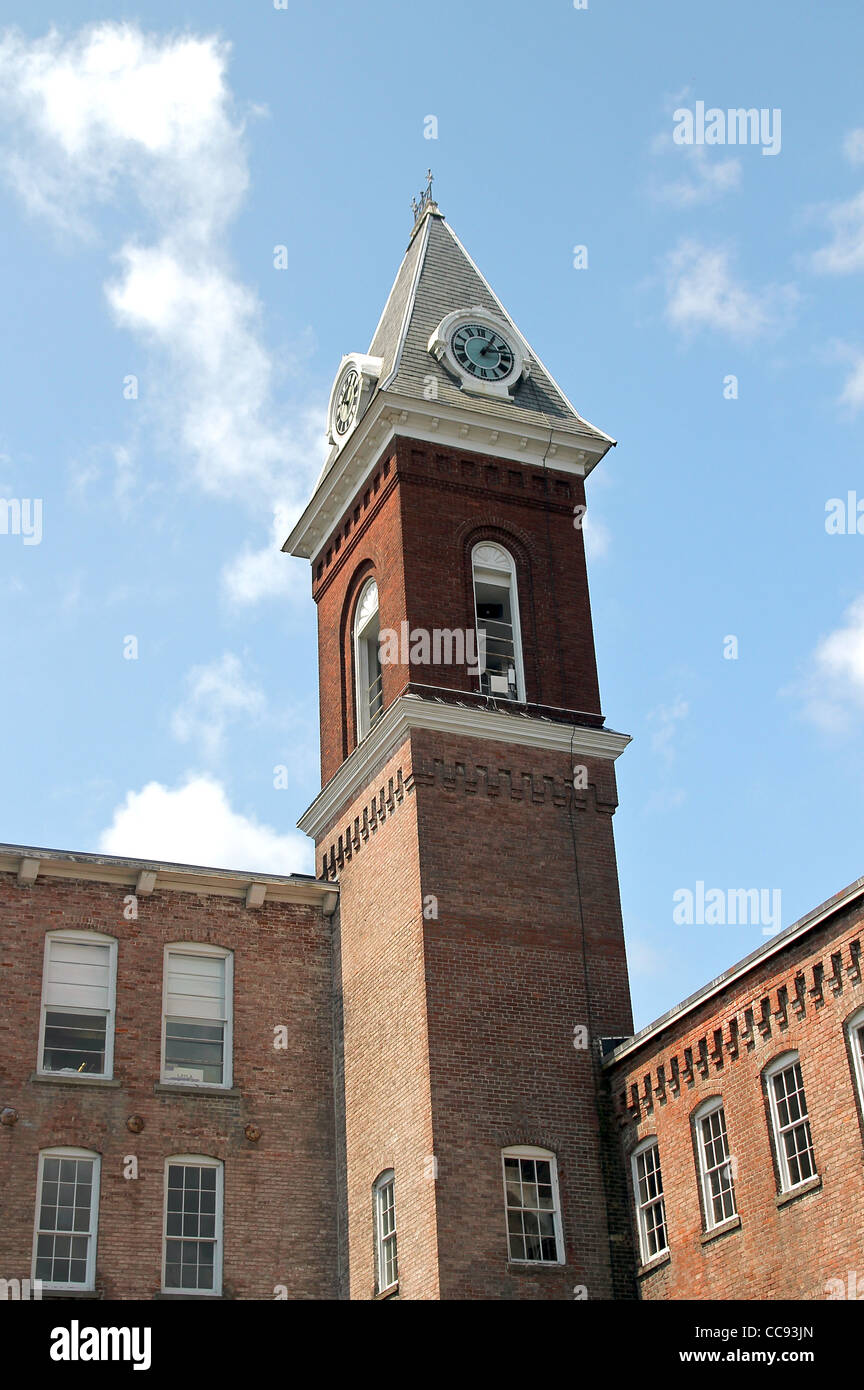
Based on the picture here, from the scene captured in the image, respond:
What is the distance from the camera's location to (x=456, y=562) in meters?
31.5

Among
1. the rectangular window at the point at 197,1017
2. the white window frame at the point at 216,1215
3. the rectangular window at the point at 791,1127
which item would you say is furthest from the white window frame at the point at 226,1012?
the rectangular window at the point at 791,1127

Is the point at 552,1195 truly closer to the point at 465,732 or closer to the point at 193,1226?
the point at 193,1226

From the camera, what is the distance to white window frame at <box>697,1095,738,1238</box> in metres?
23.9

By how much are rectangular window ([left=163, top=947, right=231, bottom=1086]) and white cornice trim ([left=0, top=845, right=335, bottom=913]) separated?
119 centimetres

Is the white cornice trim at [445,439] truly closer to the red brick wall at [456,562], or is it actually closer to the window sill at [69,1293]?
the red brick wall at [456,562]

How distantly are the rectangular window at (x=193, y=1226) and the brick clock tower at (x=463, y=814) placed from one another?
7.22ft

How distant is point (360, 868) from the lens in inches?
1204

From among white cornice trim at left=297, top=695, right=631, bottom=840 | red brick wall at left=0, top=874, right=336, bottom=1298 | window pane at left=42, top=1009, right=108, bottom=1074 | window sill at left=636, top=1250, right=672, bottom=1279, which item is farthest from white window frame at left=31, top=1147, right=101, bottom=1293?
window sill at left=636, top=1250, right=672, bottom=1279

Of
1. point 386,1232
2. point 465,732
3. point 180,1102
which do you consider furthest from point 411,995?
point 465,732

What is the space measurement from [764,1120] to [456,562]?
1240cm

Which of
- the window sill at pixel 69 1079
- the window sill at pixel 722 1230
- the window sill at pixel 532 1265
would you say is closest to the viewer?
the window sill at pixel 722 1230

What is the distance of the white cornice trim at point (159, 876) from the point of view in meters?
29.1

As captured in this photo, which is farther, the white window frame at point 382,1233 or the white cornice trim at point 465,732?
the white cornice trim at point 465,732
